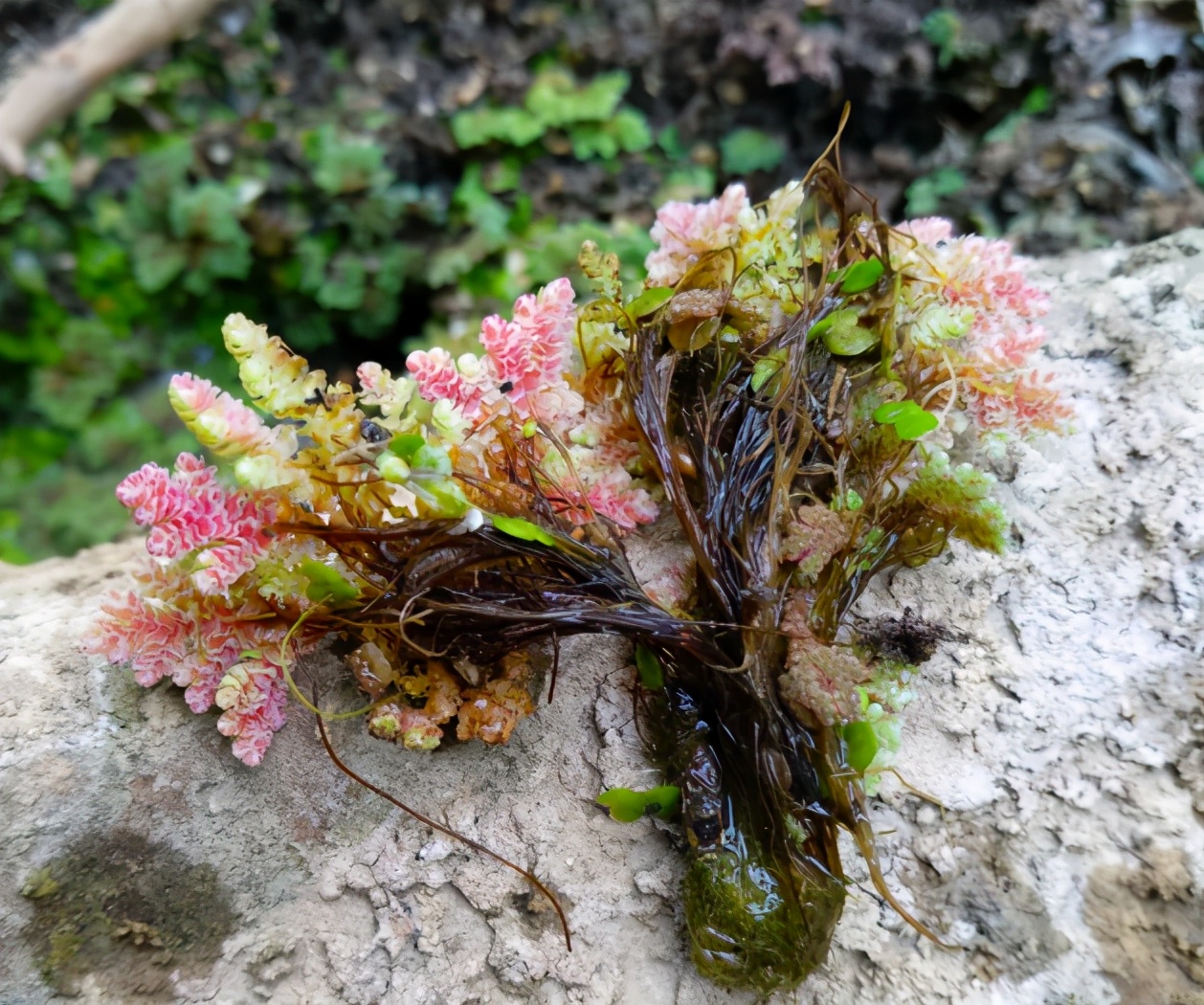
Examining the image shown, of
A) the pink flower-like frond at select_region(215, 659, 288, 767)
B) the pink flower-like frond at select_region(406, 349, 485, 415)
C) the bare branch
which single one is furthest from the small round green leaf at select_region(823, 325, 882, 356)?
the bare branch

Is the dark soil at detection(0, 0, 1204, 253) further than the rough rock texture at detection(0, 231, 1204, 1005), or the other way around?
the dark soil at detection(0, 0, 1204, 253)

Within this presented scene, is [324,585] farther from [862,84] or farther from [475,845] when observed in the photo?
[862,84]

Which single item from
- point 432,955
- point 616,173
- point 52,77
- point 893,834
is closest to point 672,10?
point 616,173

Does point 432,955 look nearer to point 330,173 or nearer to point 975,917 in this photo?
point 975,917

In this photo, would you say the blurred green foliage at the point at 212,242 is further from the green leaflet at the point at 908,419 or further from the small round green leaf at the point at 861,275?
the green leaflet at the point at 908,419

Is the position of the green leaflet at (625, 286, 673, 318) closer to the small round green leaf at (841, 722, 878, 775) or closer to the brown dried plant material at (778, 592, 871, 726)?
the brown dried plant material at (778, 592, 871, 726)

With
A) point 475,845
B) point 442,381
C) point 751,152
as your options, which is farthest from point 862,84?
point 475,845

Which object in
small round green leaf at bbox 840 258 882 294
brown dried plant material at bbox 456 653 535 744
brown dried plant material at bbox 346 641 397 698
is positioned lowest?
brown dried plant material at bbox 456 653 535 744

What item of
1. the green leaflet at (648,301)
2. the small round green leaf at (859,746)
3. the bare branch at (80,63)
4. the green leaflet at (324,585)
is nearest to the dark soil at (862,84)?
the bare branch at (80,63)
